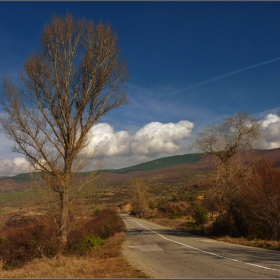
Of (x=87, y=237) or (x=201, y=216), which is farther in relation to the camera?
(x=201, y=216)

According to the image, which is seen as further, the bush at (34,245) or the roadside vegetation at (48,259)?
the bush at (34,245)

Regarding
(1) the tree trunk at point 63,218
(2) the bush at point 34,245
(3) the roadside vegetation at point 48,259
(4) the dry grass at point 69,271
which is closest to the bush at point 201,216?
(3) the roadside vegetation at point 48,259

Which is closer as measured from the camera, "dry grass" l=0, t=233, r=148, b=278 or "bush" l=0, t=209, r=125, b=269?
"dry grass" l=0, t=233, r=148, b=278

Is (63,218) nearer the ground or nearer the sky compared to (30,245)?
nearer the sky

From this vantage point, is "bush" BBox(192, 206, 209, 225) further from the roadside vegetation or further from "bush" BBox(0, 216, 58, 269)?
"bush" BBox(0, 216, 58, 269)

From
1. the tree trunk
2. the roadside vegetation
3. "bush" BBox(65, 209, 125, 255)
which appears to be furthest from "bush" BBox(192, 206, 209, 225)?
the tree trunk

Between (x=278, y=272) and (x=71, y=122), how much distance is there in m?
8.72

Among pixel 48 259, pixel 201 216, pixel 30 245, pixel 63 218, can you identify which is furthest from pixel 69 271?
pixel 201 216

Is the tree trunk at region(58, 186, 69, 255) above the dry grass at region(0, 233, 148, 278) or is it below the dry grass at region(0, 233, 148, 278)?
above

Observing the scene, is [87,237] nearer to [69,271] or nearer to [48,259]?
[48,259]

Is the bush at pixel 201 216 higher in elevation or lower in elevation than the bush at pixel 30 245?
lower

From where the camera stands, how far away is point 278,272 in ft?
25.8

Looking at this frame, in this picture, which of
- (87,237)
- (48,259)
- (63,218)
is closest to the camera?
(48,259)

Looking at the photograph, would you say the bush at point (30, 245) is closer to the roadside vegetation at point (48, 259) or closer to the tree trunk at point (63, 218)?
the roadside vegetation at point (48, 259)
